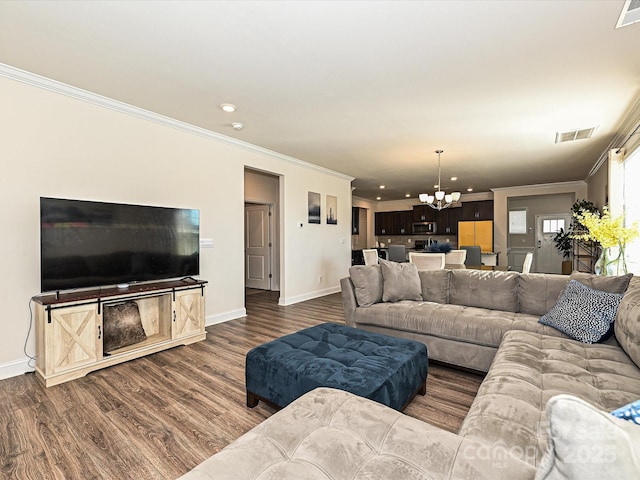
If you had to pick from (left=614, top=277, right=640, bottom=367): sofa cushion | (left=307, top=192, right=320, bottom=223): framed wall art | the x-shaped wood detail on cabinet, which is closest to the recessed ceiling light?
the x-shaped wood detail on cabinet

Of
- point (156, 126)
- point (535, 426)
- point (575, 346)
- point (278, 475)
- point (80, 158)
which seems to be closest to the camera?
point (278, 475)

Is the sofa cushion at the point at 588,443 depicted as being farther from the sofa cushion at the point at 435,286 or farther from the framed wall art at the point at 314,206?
the framed wall art at the point at 314,206

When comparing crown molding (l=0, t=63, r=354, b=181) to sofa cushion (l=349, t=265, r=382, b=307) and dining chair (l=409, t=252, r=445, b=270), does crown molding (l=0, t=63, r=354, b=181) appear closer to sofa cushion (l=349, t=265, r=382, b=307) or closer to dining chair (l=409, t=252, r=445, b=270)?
sofa cushion (l=349, t=265, r=382, b=307)

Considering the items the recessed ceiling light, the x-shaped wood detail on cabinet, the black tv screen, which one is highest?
the recessed ceiling light

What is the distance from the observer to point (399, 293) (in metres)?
3.45

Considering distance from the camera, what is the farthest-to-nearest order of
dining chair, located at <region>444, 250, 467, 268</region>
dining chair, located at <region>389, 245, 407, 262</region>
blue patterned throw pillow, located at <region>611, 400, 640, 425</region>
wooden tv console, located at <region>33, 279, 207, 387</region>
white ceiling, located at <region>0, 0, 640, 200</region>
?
dining chair, located at <region>389, 245, 407, 262</region>
dining chair, located at <region>444, 250, 467, 268</region>
wooden tv console, located at <region>33, 279, 207, 387</region>
white ceiling, located at <region>0, 0, 640, 200</region>
blue patterned throw pillow, located at <region>611, 400, 640, 425</region>

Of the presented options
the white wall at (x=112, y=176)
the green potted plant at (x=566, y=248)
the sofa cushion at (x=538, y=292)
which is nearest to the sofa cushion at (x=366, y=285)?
the sofa cushion at (x=538, y=292)

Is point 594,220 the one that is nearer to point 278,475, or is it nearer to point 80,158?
point 278,475

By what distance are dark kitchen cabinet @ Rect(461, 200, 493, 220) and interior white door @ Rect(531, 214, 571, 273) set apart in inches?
53.1

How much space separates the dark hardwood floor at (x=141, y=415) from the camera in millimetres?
1726

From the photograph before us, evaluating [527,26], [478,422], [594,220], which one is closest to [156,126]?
[527,26]

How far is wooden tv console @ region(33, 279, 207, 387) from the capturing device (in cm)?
261

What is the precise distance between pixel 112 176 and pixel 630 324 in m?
4.59

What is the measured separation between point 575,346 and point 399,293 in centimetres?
159
